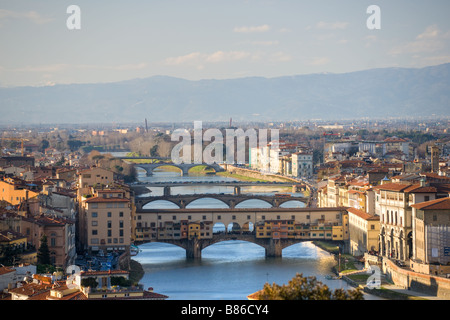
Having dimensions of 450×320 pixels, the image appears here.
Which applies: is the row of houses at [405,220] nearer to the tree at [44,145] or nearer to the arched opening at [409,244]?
the arched opening at [409,244]

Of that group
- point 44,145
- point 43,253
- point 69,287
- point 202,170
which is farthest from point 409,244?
point 44,145

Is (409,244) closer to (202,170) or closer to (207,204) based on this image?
(207,204)

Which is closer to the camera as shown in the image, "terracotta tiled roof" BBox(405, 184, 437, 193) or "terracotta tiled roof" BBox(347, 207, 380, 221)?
"terracotta tiled roof" BBox(405, 184, 437, 193)

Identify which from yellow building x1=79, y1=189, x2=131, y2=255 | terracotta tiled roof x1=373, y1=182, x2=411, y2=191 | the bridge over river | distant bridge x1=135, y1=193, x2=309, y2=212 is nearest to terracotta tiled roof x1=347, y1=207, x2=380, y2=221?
the bridge over river
